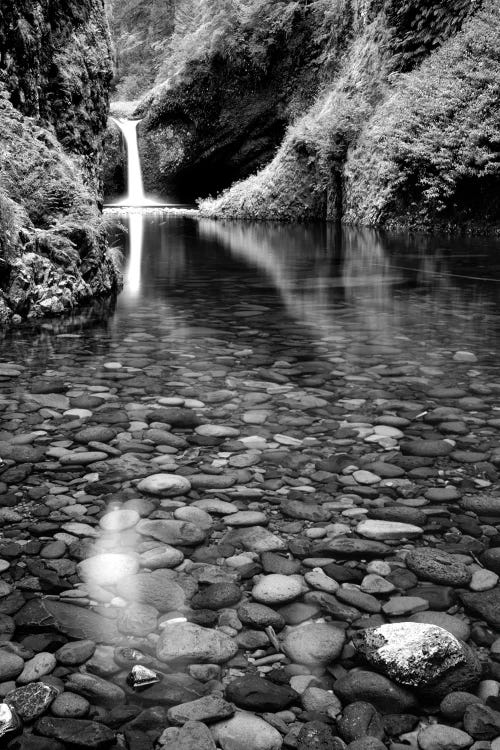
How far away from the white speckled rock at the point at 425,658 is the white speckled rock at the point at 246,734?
323 mm

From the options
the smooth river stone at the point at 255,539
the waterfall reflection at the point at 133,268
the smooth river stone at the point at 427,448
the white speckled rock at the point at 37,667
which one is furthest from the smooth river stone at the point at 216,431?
the waterfall reflection at the point at 133,268

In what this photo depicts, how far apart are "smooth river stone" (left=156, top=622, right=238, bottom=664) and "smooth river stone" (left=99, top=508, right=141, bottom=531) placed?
1.93 feet

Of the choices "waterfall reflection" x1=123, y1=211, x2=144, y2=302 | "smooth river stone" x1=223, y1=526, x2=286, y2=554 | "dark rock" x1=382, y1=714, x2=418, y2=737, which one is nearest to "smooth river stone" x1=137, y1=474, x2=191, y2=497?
"smooth river stone" x1=223, y1=526, x2=286, y2=554

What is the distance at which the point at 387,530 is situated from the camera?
227 cm

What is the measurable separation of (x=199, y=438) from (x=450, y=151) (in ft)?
48.2

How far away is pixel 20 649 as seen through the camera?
65.2 inches

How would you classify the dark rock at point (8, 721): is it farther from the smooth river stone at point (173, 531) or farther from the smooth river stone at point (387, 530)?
the smooth river stone at point (387, 530)

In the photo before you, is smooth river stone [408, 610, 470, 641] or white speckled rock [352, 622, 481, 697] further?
smooth river stone [408, 610, 470, 641]

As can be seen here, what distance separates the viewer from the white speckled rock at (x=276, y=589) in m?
1.91

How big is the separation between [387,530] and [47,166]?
661cm

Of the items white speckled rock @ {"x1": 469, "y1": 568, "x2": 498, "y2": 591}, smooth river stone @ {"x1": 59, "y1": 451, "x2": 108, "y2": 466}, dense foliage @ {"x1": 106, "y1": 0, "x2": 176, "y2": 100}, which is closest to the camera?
white speckled rock @ {"x1": 469, "y1": 568, "x2": 498, "y2": 591}

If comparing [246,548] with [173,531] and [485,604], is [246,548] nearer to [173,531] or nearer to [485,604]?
[173,531]

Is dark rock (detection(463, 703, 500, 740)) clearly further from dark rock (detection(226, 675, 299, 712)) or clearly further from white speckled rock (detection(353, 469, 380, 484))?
white speckled rock (detection(353, 469, 380, 484))

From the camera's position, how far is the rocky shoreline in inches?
58.4
